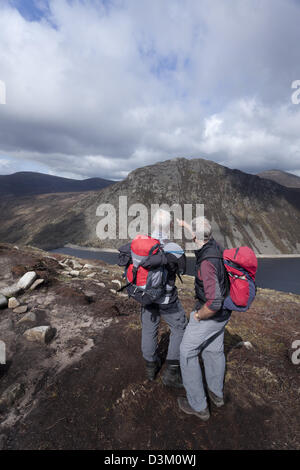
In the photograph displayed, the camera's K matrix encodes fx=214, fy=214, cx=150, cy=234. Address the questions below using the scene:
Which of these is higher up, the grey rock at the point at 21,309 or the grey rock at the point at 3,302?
the grey rock at the point at 3,302

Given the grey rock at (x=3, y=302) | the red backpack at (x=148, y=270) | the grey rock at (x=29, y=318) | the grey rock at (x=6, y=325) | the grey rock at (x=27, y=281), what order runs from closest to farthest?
the red backpack at (x=148, y=270), the grey rock at (x=6, y=325), the grey rock at (x=29, y=318), the grey rock at (x=3, y=302), the grey rock at (x=27, y=281)

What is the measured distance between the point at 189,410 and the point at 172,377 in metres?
0.69

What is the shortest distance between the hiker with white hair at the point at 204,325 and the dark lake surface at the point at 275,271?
227 ft

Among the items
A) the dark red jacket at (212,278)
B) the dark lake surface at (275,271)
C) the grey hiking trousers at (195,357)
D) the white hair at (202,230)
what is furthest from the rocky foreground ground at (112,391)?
the dark lake surface at (275,271)

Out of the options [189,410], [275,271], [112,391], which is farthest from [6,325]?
[275,271]

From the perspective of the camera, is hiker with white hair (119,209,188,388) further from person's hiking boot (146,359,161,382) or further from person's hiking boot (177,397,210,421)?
person's hiking boot (177,397,210,421)

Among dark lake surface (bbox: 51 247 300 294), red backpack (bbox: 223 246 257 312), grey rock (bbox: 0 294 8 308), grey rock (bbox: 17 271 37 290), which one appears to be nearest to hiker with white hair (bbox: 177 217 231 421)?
red backpack (bbox: 223 246 257 312)

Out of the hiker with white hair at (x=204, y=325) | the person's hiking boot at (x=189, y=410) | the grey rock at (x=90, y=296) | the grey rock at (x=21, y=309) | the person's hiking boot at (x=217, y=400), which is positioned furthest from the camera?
the grey rock at (x=90, y=296)

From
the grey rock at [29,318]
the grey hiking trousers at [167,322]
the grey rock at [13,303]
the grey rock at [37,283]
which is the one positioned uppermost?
the grey hiking trousers at [167,322]

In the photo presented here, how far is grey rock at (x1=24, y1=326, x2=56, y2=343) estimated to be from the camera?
580 centimetres

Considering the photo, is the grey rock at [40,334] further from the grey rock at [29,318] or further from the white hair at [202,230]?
the white hair at [202,230]

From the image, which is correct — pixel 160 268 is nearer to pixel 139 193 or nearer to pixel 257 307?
pixel 257 307

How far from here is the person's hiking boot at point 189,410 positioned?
12.3ft

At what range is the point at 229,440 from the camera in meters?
3.46
